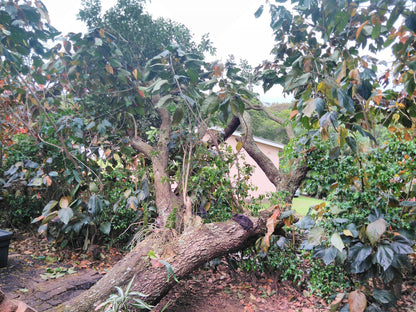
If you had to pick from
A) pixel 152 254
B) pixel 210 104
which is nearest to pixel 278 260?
pixel 152 254

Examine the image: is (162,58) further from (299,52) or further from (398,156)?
(398,156)

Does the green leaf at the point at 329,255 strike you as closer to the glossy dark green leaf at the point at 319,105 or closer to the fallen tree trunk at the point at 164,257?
the fallen tree trunk at the point at 164,257

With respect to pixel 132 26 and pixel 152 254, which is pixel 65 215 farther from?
pixel 132 26

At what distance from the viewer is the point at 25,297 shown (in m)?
1.96

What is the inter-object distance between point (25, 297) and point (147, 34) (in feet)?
10.8

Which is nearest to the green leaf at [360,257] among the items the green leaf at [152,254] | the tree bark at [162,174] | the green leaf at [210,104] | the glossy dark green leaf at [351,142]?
the glossy dark green leaf at [351,142]

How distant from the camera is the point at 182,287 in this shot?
2336mm

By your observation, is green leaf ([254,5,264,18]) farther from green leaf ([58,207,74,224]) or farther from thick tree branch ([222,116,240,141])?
green leaf ([58,207,74,224])

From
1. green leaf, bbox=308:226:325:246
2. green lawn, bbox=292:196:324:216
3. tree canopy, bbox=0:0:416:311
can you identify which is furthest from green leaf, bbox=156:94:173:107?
green lawn, bbox=292:196:324:216

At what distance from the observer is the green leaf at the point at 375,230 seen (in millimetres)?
1559

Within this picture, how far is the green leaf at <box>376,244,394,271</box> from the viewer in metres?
1.57

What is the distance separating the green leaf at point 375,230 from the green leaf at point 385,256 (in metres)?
0.08

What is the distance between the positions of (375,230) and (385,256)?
6.8 inches

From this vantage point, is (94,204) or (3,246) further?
(94,204)
